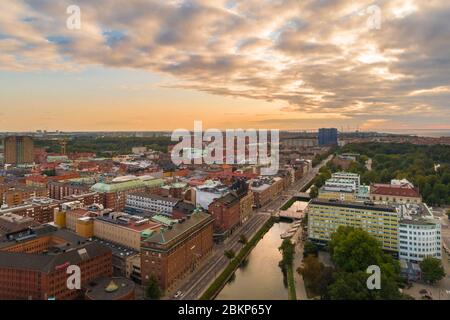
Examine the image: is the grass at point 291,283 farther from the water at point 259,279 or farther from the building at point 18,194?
the building at point 18,194

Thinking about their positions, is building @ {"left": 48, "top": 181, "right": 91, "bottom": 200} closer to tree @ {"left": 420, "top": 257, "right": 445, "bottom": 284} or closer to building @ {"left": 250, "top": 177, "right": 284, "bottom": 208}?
building @ {"left": 250, "top": 177, "right": 284, "bottom": 208}

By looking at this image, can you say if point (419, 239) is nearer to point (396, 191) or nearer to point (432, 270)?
point (432, 270)

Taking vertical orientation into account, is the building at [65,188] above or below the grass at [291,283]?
above

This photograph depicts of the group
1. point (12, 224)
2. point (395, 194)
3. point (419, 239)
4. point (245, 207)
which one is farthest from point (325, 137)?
point (12, 224)

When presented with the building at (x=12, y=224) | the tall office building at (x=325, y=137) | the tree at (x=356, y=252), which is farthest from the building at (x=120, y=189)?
the tall office building at (x=325, y=137)

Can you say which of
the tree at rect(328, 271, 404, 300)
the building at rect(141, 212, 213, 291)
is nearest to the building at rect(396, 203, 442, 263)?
the tree at rect(328, 271, 404, 300)
